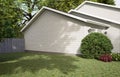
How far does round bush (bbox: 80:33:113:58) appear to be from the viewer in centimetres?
1681

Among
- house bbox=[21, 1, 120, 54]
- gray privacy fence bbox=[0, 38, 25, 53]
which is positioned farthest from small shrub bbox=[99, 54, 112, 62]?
gray privacy fence bbox=[0, 38, 25, 53]

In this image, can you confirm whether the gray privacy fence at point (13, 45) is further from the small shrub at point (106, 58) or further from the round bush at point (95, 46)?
the small shrub at point (106, 58)

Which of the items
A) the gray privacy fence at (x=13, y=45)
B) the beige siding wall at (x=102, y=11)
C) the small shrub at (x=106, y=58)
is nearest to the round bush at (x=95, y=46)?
the small shrub at (x=106, y=58)

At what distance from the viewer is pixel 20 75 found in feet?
35.3

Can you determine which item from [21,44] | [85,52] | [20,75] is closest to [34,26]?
[21,44]

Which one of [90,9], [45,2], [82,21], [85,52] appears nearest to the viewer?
[85,52]

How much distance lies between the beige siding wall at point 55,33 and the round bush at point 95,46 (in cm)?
182

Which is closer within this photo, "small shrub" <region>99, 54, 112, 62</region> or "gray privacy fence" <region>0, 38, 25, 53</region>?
"small shrub" <region>99, 54, 112, 62</region>

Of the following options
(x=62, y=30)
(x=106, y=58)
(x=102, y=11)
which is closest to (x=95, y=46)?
(x=106, y=58)

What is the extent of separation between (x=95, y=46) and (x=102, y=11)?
1100 cm

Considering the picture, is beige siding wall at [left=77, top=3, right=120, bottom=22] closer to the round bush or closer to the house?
the house

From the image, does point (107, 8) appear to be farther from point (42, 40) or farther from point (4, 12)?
point (4, 12)

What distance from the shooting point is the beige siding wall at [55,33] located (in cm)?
1950

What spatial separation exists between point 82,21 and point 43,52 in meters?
5.92
